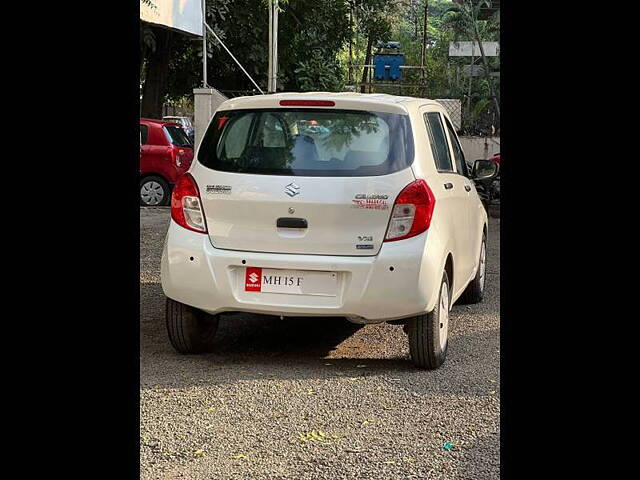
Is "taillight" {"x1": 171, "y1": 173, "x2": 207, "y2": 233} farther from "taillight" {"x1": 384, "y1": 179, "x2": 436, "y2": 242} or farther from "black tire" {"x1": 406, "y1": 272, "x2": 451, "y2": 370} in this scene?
"black tire" {"x1": 406, "y1": 272, "x2": 451, "y2": 370}

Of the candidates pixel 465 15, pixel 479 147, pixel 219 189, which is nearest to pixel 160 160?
pixel 479 147

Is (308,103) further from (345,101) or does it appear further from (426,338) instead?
(426,338)

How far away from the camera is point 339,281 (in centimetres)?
583

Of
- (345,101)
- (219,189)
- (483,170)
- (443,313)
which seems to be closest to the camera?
(219,189)

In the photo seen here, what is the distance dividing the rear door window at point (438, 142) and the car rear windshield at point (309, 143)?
54 centimetres

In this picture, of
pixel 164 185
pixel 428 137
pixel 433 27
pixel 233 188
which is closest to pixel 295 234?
pixel 233 188

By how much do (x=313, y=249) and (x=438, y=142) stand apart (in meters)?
1.59

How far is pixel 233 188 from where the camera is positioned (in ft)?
19.6

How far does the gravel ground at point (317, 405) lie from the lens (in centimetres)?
443

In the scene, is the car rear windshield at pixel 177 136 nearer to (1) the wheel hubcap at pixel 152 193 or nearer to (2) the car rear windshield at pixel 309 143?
(1) the wheel hubcap at pixel 152 193

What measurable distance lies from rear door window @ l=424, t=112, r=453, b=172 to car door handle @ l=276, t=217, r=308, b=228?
117 cm

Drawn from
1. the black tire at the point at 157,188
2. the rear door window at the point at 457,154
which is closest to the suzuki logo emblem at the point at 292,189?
the rear door window at the point at 457,154
